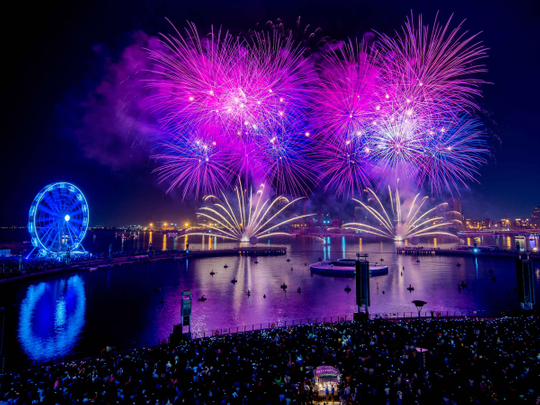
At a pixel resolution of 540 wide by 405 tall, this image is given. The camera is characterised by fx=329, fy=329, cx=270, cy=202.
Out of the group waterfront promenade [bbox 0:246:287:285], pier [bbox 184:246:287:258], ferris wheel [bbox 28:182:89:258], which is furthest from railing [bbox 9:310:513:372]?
pier [bbox 184:246:287:258]

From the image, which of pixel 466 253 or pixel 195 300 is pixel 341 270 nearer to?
pixel 195 300

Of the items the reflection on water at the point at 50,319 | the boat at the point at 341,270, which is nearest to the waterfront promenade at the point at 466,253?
the boat at the point at 341,270

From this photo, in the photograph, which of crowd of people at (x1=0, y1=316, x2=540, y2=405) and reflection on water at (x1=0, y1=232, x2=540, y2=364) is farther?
reflection on water at (x1=0, y1=232, x2=540, y2=364)

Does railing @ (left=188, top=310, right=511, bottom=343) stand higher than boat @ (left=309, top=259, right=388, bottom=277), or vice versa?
boat @ (left=309, top=259, right=388, bottom=277)

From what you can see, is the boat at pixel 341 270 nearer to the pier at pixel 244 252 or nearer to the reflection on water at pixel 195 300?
the reflection on water at pixel 195 300

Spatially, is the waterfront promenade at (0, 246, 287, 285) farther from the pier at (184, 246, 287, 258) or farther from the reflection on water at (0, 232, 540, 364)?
the reflection on water at (0, 232, 540, 364)

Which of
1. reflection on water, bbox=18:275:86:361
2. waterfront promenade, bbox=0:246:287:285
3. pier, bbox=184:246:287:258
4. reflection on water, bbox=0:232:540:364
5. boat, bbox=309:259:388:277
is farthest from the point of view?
pier, bbox=184:246:287:258
